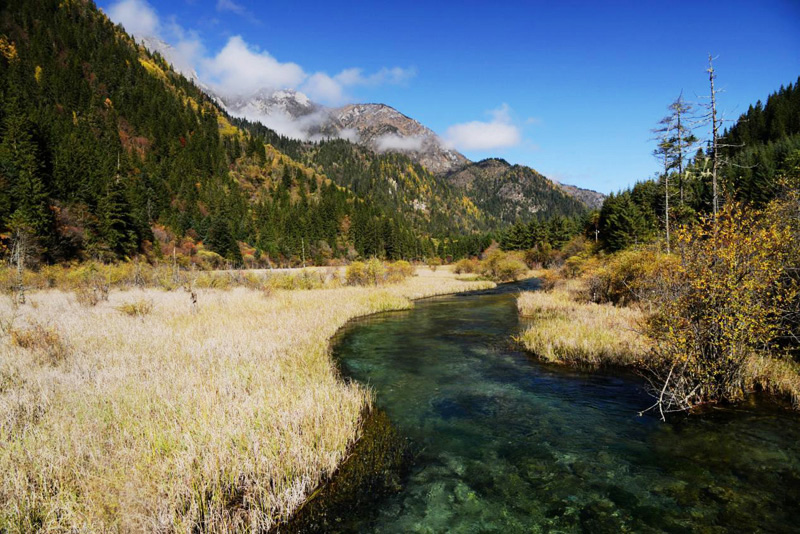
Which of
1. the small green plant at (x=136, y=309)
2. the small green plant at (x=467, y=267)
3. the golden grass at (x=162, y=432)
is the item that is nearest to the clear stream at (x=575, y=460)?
the golden grass at (x=162, y=432)

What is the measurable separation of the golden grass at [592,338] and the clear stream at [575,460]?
1078 mm

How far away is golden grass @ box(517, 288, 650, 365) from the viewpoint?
13398 mm

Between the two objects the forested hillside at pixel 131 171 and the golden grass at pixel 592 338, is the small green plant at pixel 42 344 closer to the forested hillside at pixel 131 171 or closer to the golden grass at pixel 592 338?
the golden grass at pixel 592 338

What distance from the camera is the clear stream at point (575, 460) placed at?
220 inches

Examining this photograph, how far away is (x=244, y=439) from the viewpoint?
6.45m

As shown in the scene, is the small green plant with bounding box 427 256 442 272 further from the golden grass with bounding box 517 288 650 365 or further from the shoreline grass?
the golden grass with bounding box 517 288 650 365

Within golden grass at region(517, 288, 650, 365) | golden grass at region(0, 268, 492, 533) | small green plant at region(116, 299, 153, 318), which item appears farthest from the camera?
small green plant at region(116, 299, 153, 318)

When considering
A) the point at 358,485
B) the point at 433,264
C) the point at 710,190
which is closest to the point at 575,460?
the point at 358,485

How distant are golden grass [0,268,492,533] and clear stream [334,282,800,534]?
168cm

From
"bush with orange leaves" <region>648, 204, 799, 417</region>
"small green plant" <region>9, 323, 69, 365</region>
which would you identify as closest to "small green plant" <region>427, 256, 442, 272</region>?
"bush with orange leaves" <region>648, 204, 799, 417</region>

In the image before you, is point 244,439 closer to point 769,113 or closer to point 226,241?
point 226,241

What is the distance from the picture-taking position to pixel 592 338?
1467 cm

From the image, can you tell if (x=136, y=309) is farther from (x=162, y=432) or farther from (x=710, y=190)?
(x=710, y=190)

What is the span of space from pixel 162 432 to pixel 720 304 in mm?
12264
